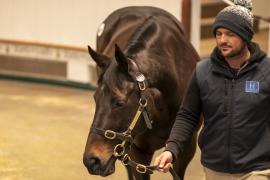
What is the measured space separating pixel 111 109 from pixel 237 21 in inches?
28.6

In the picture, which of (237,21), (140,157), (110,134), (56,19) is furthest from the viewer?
(56,19)

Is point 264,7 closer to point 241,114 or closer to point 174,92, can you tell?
point 174,92

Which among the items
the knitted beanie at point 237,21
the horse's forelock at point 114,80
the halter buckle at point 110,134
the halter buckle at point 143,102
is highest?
the knitted beanie at point 237,21

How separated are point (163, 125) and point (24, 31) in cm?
487

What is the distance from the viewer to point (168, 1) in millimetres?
6684

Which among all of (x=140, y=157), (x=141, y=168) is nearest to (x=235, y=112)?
(x=141, y=168)

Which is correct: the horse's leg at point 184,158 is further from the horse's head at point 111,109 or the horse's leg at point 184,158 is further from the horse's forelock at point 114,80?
the horse's forelock at point 114,80

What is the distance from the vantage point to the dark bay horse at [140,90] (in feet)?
9.00

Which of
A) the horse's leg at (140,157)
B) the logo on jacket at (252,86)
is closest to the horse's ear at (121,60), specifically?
the logo on jacket at (252,86)

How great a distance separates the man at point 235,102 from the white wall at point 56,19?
171 inches

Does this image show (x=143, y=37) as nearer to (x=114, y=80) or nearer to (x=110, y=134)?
(x=114, y=80)

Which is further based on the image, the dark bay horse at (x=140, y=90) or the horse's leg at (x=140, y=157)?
the horse's leg at (x=140, y=157)

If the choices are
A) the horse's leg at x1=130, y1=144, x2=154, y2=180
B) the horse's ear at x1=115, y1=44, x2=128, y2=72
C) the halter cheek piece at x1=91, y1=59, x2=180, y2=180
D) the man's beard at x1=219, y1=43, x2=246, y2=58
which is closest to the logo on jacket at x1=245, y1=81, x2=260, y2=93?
the man's beard at x1=219, y1=43, x2=246, y2=58

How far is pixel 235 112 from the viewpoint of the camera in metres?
2.44
